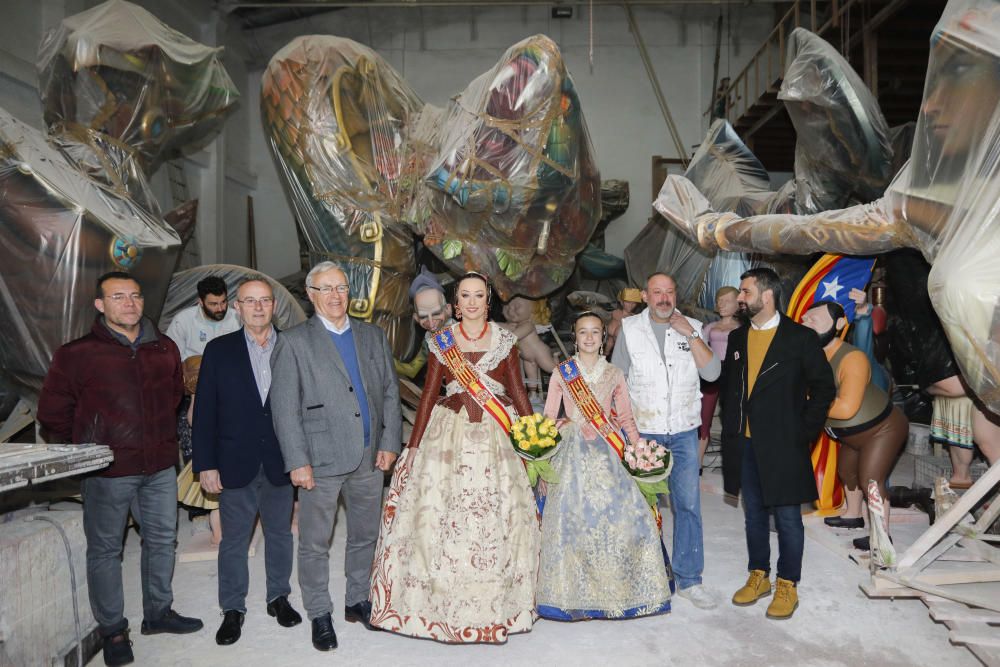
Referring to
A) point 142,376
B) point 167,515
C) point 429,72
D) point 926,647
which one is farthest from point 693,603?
point 429,72

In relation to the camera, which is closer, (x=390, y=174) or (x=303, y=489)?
(x=303, y=489)

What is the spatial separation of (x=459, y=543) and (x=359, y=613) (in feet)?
2.21

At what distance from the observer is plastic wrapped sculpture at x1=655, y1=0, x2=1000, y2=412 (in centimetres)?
266

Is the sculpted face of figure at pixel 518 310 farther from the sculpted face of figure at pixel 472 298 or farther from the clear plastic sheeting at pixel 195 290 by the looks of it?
the sculpted face of figure at pixel 472 298

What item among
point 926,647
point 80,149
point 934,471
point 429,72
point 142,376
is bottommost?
point 926,647

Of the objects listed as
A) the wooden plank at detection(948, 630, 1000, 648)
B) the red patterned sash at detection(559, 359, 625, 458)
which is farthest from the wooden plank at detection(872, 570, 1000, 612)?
the red patterned sash at detection(559, 359, 625, 458)

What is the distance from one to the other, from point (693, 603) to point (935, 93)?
259 cm

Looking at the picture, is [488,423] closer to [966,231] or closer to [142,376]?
[142,376]

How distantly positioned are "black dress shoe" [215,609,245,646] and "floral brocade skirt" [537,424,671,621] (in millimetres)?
1334

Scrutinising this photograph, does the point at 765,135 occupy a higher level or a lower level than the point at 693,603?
higher

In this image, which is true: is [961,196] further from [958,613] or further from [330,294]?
[330,294]

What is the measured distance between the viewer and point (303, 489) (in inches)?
119

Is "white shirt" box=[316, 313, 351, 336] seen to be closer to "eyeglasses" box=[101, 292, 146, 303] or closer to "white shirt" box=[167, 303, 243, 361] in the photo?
"eyeglasses" box=[101, 292, 146, 303]

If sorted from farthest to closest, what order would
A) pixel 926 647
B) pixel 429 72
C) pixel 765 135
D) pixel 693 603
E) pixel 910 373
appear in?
pixel 429 72 → pixel 765 135 → pixel 910 373 → pixel 693 603 → pixel 926 647
